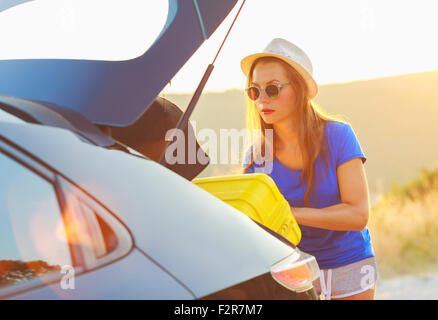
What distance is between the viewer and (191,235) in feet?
4.90

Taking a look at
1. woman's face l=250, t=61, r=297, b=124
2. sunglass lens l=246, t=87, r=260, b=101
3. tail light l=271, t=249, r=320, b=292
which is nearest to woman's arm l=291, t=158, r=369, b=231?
woman's face l=250, t=61, r=297, b=124

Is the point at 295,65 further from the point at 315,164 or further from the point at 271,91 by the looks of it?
the point at 315,164

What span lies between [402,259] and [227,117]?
130ft

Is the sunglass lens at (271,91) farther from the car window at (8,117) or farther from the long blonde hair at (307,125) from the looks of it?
the car window at (8,117)

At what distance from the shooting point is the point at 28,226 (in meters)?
1.45

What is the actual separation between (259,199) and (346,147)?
2.74 ft

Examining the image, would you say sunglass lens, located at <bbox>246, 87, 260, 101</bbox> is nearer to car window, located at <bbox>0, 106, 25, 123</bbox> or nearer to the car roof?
the car roof

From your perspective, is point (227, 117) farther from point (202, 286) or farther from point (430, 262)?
point (202, 286)

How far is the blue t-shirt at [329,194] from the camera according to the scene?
2.91 metres

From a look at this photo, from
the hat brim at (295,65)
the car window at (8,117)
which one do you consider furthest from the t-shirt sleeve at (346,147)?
the car window at (8,117)

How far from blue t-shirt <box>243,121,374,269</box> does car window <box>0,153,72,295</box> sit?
1.69m

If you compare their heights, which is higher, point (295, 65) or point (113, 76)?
point (295, 65)

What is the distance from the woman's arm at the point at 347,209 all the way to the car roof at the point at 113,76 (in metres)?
1.02

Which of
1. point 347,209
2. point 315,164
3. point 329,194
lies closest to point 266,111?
point 315,164
